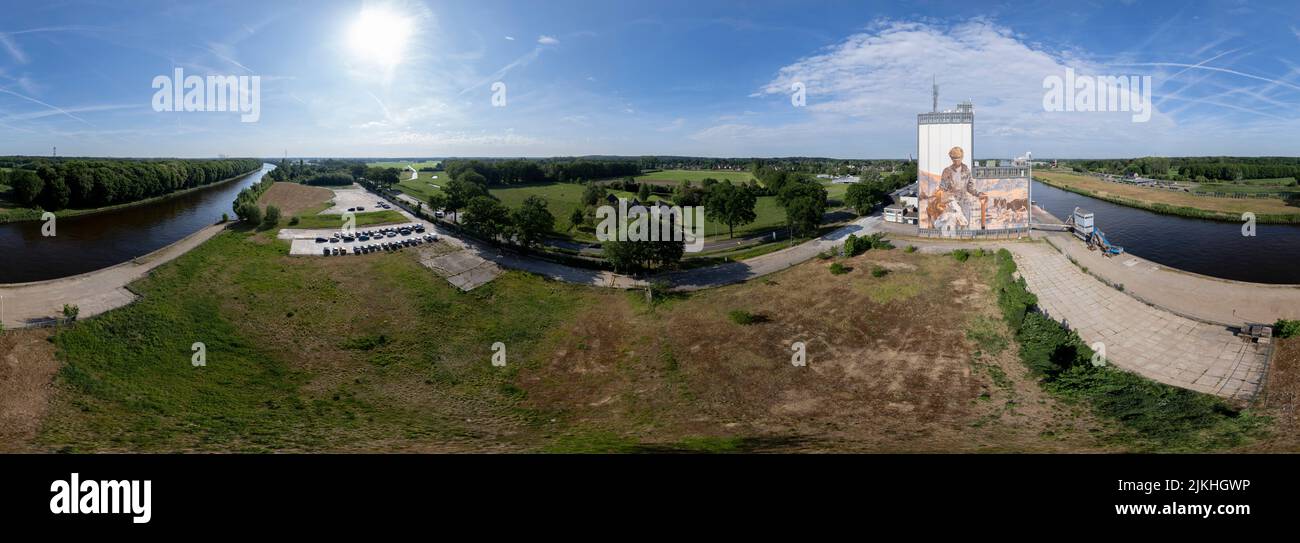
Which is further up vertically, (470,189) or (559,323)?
(470,189)

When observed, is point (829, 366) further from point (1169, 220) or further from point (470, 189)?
point (1169, 220)

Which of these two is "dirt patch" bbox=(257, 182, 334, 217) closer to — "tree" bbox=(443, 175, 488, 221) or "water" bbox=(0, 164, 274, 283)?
"water" bbox=(0, 164, 274, 283)

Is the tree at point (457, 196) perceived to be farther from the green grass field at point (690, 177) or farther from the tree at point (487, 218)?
the green grass field at point (690, 177)

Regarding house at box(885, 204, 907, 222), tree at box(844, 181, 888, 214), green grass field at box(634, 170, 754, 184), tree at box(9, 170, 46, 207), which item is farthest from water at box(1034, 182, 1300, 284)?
tree at box(9, 170, 46, 207)

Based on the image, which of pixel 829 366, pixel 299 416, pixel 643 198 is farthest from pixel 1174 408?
pixel 643 198

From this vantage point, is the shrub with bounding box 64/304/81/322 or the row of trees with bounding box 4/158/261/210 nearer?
the shrub with bounding box 64/304/81/322

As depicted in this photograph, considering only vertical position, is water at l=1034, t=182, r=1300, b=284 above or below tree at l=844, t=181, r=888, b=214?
below

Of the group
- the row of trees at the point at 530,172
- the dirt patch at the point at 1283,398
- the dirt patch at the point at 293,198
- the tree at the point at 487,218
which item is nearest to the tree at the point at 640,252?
the tree at the point at 487,218
